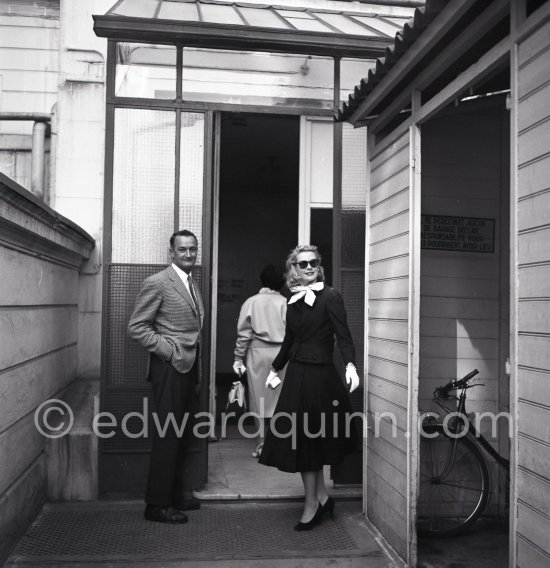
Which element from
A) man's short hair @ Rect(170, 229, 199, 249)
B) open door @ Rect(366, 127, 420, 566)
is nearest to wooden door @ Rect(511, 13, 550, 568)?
open door @ Rect(366, 127, 420, 566)

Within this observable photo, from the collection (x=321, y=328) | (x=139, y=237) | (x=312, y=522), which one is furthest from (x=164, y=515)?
(x=139, y=237)

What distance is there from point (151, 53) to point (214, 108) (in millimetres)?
697

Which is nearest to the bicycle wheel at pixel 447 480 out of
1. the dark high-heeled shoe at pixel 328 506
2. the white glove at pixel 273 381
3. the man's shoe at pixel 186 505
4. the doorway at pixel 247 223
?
the dark high-heeled shoe at pixel 328 506

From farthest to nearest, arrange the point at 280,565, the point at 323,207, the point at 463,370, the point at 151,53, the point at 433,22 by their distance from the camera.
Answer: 1. the point at 323,207
2. the point at 151,53
3. the point at 463,370
4. the point at 280,565
5. the point at 433,22

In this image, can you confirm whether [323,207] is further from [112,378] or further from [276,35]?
[112,378]

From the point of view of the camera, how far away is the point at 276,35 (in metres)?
5.88

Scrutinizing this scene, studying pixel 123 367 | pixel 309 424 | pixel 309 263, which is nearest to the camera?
pixel 309 424

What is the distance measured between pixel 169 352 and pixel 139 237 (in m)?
1.15

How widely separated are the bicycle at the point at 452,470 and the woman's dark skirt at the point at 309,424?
0.68m

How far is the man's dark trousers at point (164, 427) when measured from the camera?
17.1 feet

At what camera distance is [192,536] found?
16.0 feet

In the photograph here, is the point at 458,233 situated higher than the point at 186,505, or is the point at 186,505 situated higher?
the point at 458,233

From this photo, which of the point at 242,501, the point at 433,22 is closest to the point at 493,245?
the point at 433,22

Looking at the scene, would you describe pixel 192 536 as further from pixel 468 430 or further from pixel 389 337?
pixel 468 430
